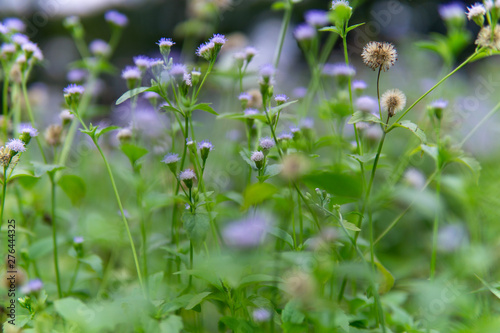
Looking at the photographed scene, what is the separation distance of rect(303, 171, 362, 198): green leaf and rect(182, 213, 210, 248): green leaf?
26cm

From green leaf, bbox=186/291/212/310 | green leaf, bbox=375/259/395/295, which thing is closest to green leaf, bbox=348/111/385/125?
green leaf, bbox=375/259/395/295

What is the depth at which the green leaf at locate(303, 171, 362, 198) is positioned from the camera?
55 centimetres

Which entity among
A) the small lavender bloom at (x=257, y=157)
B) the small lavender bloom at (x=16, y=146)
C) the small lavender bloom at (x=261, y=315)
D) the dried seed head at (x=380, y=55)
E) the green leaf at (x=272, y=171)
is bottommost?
the small lavender bloom at (x=261, y=315)

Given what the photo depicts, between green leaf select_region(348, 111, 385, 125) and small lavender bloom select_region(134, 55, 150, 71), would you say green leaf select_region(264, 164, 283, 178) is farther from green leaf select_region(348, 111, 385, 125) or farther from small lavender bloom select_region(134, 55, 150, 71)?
small lavender bloom select_region(134, 55, 150, 71)

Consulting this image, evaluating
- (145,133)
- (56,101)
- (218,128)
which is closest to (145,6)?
(56,101)

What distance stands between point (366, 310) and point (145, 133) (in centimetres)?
77

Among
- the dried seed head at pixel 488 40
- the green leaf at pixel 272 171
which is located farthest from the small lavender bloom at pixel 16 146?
the dried seed head at pixel 488 40

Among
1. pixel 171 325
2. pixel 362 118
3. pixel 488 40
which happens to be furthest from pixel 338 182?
pixel 488 40

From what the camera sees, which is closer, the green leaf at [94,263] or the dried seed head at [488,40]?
the dried seed head at [488,40]

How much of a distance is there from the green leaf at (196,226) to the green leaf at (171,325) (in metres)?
0.13

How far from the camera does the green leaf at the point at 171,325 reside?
714 mm

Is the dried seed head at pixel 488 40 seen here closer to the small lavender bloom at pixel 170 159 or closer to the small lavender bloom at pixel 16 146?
the small lavender bloom at pixel 170 159

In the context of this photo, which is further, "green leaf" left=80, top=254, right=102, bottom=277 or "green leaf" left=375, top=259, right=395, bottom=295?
"green leaf" left=80, top=254, right=102, bottom=277

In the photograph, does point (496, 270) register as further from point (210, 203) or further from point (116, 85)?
point (116, 85)
